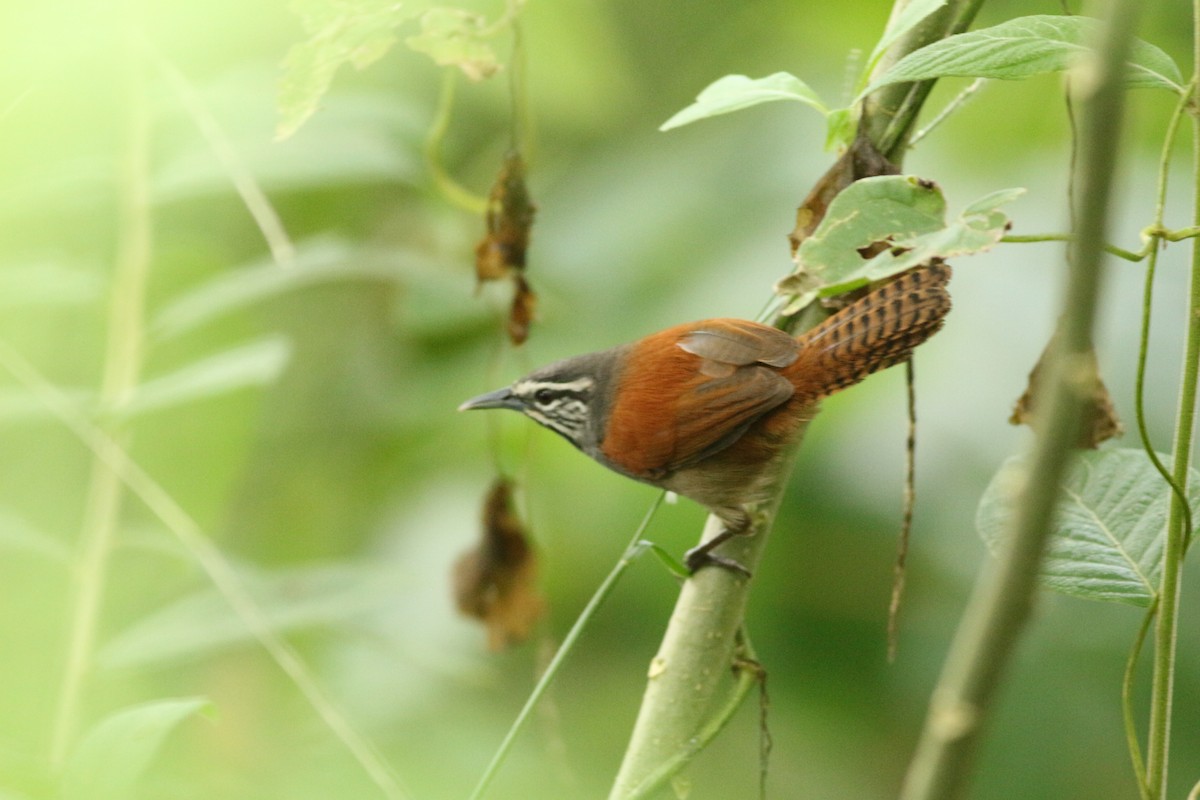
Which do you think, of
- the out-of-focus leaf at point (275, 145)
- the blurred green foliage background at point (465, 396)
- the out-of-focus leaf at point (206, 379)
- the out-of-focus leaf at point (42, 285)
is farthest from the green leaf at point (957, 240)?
the out-of-focus leaf at point (42, 285)

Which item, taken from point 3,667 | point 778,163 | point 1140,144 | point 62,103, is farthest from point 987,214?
point 778,163

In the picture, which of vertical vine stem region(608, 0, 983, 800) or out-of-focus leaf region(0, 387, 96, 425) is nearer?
vertical vine stem region(608, 0, 983, 800)

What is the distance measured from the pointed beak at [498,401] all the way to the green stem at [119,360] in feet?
2.58

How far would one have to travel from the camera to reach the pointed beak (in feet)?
8.88

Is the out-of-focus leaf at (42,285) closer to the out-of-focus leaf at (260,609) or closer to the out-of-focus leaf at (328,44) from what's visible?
the out-of-focus leaf at (260,609)

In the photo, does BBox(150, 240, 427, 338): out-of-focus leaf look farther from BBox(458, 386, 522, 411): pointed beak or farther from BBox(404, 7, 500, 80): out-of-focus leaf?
BBox(404, 7, 500, 80): out-of-focus leaf

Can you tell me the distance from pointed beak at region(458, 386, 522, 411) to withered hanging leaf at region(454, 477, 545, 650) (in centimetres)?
27

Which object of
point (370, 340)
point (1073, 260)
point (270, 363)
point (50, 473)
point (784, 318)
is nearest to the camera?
point (1073, 260)

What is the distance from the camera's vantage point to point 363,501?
384 centimetres

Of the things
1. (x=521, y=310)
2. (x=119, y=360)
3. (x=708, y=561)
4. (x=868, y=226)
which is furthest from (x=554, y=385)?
(x=868, y=226)

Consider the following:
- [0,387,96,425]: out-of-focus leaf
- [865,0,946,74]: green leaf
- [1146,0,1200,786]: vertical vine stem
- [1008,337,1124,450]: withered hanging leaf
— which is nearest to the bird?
[1008,337,1124,450]: withered hanging leaf

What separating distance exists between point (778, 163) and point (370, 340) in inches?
66.3

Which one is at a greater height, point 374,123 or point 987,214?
point 374,123

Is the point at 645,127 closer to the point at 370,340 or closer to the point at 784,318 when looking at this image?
the point at 370,340
